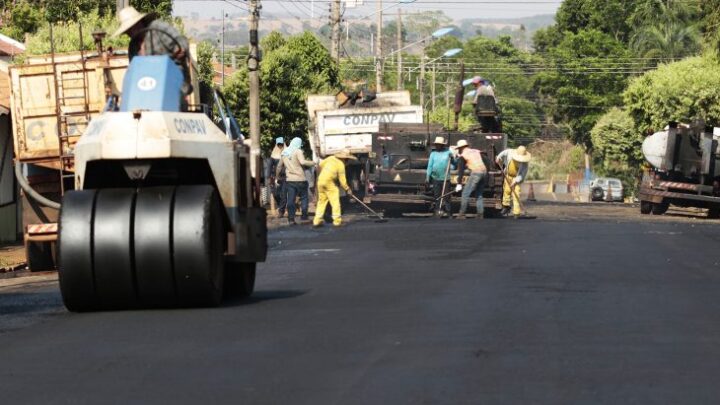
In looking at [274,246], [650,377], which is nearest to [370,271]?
[274,246]

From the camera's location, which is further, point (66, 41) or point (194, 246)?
point (66, 41)

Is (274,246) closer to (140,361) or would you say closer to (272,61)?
(140,361)

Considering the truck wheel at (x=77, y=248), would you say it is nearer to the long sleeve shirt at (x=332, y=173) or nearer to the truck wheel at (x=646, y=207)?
the long sleeve shirt at (x=332, y=173)

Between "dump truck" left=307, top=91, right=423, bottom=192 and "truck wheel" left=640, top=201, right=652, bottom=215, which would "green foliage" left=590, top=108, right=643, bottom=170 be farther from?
"dump truck" left=307, top=91, right=423, bottom=192

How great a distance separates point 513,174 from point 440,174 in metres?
1.74

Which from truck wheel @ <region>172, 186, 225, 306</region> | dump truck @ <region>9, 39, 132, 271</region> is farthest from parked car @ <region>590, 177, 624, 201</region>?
truck wheel @ <region>172, 186, 225, 306</region>

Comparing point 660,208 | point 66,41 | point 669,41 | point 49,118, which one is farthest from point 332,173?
point 669,41

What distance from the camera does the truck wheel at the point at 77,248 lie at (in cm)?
1140

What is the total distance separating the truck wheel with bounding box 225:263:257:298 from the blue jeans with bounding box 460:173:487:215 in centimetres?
1648

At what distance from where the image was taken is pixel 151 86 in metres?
11.9

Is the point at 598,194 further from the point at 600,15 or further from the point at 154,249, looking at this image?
the point at 154,249

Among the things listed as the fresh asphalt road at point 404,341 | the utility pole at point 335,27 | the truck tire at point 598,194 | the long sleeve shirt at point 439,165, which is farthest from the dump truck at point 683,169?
the truck tire at point 598,194

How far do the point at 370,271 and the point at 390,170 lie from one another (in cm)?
1602

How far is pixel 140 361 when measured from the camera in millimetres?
8805
